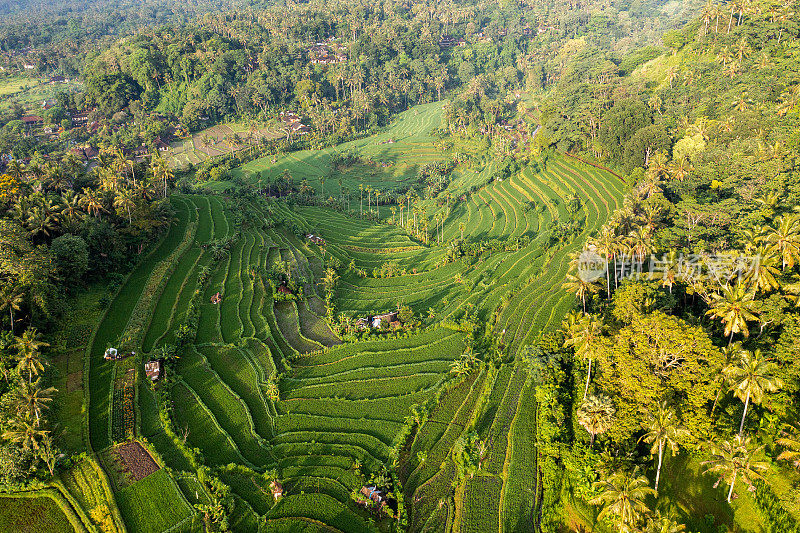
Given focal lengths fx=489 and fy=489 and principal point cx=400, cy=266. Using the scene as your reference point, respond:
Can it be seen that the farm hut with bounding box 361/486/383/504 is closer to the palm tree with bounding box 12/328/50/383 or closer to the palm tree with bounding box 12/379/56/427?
the palm tree with bounding box 12/379/56/427

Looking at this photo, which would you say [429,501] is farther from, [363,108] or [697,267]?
[363,108]

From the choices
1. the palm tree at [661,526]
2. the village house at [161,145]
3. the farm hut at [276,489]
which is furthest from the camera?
the village house at [161,145]

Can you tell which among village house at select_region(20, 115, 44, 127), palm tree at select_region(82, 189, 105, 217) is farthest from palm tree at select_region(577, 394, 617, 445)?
village house at select_region(20, 115, 44, 127)

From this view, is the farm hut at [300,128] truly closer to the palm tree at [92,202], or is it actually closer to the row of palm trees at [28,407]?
the palm tree at [92,202]

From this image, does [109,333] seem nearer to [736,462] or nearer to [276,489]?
[276,489]

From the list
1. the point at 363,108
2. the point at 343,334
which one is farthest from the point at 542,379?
the point at 363,108

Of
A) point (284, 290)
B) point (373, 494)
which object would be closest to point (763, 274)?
point (373, 494)

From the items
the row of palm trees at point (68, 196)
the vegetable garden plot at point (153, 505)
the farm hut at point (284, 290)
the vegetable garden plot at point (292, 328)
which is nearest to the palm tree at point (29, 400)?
the vegetable garden plot at point (153, 505)
